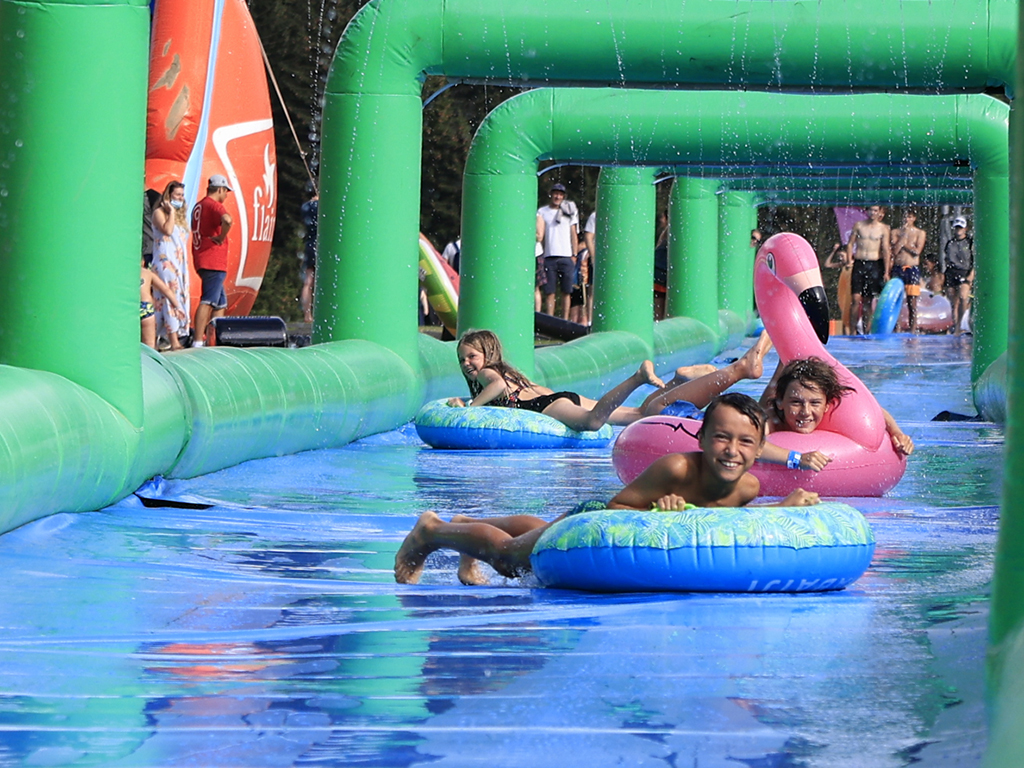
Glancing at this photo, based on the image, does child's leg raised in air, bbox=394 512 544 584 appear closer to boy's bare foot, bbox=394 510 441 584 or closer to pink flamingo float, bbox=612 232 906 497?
boy's bare foot, bbox=394 510 441 584

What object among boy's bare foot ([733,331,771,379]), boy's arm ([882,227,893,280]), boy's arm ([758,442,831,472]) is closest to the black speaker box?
boy's bare foot ([733,331,771,379])

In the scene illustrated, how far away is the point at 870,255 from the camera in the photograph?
2086 centimetres

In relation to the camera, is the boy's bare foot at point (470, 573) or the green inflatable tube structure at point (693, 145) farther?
the green inflatable tube structure at point (693, 145)

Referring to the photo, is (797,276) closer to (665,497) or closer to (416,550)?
(665,497)

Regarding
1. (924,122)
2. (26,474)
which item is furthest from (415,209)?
(26,474)

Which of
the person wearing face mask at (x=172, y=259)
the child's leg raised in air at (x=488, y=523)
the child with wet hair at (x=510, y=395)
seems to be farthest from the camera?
the person wearing face mask at (x=172, y=259)

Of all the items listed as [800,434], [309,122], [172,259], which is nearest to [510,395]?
[800,434]

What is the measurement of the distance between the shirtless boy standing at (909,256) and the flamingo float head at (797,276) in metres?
15.1

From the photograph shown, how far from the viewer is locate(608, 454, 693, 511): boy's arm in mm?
4066

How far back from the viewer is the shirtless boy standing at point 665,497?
398cm

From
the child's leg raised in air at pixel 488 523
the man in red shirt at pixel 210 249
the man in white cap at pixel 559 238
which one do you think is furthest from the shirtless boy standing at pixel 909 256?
the child's leg raised in air at pixel 488 523

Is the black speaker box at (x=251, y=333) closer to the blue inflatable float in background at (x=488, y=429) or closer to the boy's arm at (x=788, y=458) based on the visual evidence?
the blue inflatable float in background at (x=488, y=429)

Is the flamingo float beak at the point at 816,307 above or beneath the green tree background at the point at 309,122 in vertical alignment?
beneath

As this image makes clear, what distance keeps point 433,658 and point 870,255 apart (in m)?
18.7
